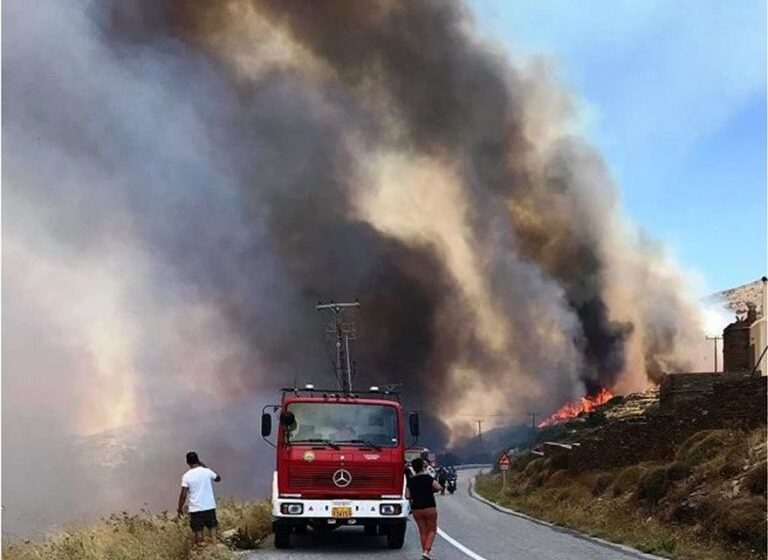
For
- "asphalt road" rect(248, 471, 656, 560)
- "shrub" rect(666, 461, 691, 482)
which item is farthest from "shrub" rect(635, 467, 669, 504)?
"asphalt road" rect(248, 471, 656, 560)

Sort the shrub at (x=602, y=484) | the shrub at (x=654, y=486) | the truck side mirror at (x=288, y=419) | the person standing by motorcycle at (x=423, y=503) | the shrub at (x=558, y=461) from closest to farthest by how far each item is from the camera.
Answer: the person standing by motorcycle at (x=423, y=503), the truck side mirror at (x=288, y=419), the shrub at (x=654, y=486), the shrub at (x=602, y=484), the shrub at (x=558, y=461)

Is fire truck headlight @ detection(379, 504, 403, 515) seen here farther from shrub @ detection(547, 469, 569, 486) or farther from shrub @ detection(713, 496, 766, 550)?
shrub @ detection(547, 469, 569, 486)

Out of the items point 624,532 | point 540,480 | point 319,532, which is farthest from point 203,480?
point 540,480

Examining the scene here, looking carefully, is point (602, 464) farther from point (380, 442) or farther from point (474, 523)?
point (380, 442)

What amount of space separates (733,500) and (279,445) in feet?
24.1

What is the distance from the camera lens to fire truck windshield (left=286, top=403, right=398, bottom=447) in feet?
46.4

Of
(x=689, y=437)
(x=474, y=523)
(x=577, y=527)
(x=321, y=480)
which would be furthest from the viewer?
(x=689, y=437)

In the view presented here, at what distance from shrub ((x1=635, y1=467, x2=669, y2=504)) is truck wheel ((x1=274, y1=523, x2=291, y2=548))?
8.20 metres

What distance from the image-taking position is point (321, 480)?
1390 cm

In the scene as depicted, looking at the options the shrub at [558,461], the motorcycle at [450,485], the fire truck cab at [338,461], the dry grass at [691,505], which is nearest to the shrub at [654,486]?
the dry grass at [691,505]

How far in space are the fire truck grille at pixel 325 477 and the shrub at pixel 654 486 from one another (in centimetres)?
748

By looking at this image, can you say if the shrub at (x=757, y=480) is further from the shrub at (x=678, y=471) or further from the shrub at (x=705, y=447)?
the shrub at (x=705, y=447)

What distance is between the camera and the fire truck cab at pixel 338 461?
546 inches

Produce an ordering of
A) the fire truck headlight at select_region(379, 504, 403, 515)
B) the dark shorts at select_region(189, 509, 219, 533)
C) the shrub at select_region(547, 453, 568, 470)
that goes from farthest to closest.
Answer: the shrub at select_region(547, 453, 568, 470), the fire truck headlight at select_region(379, 504, 403, 515), the dark shorts at select_region(189, 509, 219, 533)
